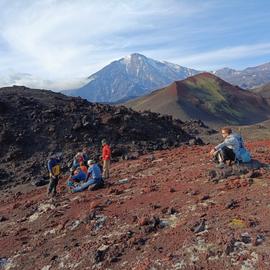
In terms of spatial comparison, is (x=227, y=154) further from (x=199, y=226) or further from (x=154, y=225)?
(x=199, y=226)

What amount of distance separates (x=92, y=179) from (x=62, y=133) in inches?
509

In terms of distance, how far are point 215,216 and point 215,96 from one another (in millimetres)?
94791

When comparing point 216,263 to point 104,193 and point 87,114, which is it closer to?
point 104,193

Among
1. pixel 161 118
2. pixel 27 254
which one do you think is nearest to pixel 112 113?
pixel 161 118

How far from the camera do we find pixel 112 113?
32.7 m

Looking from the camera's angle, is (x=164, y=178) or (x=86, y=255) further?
(x=164, y=178)

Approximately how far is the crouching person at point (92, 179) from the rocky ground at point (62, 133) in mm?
7115

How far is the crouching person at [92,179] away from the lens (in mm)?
16734

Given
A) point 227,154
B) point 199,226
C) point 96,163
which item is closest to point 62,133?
point 96,163

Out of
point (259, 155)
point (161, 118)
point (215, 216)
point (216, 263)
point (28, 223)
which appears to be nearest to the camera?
point (216, 263)

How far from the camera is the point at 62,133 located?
29469 mm

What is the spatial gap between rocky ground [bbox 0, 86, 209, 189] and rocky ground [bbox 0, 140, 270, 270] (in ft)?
28.3

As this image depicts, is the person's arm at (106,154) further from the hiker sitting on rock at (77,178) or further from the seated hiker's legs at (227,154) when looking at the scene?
the seated hiker's legs at (227,154)

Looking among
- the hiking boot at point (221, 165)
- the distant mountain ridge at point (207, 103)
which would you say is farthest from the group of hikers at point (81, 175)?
the distant mountain ridge at point (207, 103)
